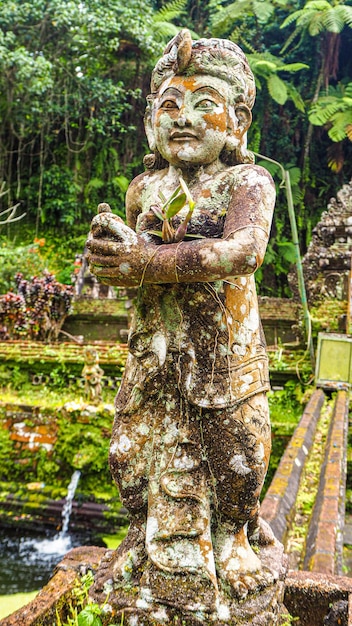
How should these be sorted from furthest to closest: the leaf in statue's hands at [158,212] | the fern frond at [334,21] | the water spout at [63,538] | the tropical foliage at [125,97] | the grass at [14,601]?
the fern frond at [334,21]
the tropical foliage at [125,97]
the water spout at [63,538]
the grass at [14,601]
the leaf in statue's hands at [158,212]

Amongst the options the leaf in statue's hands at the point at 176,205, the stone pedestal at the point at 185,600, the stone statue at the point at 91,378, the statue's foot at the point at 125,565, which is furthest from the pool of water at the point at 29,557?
the leaf in statue's hands at the point at 176,205

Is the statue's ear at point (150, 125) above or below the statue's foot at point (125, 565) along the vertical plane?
above

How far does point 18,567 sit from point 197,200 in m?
4.31

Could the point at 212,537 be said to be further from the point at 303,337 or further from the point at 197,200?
the point at 303,337

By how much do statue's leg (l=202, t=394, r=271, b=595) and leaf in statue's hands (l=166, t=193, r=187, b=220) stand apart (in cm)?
72

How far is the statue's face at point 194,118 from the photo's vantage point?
182 cm

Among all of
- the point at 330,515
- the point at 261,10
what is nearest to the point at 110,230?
the point at 330,515

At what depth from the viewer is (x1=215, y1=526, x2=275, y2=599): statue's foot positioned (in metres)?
1.67

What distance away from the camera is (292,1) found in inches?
604

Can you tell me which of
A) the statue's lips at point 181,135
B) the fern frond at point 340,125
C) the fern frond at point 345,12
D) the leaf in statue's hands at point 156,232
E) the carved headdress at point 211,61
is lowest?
the leaf in statue's hands at point 156,232

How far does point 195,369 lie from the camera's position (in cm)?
177

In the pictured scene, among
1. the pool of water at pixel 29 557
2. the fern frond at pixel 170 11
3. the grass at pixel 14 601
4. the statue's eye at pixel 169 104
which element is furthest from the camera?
the fern frond at pixel 170 11

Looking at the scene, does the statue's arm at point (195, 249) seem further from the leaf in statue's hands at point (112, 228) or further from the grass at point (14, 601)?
the grass at point (14, 601)

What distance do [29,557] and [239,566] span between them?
389cm
